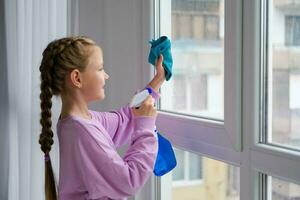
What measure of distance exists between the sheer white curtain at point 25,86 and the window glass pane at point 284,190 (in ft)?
2.59

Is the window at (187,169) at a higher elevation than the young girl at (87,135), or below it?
below

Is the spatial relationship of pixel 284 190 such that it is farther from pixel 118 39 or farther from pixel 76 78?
pixel 118 39

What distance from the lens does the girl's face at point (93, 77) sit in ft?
3.75

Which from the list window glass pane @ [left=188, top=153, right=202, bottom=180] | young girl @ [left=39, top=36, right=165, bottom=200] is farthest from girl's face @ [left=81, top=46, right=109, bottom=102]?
window glass pane @ [left=188, top=153, right=202, bottom=180]

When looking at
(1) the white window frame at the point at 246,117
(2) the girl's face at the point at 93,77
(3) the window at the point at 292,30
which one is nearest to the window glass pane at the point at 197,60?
(1) the white window frame at the point at 246,117

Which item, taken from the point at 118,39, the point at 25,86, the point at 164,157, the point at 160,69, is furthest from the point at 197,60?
the point at 25,86

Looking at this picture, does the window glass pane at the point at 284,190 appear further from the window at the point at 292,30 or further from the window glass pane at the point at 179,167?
the window glass pane at the point at 179,167

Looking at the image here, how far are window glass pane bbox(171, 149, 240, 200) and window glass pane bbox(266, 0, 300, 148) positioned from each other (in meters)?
0.20

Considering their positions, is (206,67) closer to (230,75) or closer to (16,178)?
(230,75)

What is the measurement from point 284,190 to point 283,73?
262 mm

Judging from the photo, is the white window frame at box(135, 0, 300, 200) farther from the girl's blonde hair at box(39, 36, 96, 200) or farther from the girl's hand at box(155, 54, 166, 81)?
the girl's blonde hair at box(39, 36, 96, 200)

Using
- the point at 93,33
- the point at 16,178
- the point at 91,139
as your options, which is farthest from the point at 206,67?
the point at 16,178

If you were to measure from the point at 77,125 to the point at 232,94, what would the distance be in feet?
1.23

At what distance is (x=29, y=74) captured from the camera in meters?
1.64
